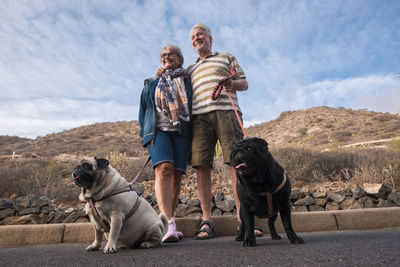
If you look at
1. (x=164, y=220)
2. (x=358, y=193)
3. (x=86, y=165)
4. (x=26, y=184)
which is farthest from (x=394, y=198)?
(x=26, y=184)

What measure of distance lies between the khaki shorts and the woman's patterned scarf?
0.25 m

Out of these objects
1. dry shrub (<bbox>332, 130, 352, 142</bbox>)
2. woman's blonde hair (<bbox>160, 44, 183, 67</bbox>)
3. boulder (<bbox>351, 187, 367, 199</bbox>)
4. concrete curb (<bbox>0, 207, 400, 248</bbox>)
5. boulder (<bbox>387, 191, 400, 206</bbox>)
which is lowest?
concrete curb (<bbox>0, 207, 400, 248</bbox>)

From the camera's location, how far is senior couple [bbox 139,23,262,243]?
3900mm

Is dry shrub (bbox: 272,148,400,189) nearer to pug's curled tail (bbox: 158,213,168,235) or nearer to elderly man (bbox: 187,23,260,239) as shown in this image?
elderly man (bbox: 187,23,260,239)

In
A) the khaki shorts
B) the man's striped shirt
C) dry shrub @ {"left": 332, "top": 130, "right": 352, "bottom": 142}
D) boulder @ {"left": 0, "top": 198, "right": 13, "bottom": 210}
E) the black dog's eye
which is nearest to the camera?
the black dog's eye

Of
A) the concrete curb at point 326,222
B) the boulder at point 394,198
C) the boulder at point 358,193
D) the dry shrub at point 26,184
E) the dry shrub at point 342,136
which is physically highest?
the dry shrub at point 342,136

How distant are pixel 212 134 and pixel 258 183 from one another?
1.44m

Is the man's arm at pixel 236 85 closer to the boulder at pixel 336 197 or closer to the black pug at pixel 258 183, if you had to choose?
the black pug at pixel 258 183

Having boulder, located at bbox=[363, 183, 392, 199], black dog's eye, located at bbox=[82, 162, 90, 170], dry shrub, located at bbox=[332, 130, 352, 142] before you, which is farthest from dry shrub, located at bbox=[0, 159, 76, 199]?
dry shrub, located at bbox=[332, 130, 352, 142]

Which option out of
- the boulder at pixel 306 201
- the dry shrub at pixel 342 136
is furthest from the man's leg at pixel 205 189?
the dry shrub at pixel 342 136

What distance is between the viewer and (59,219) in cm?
512

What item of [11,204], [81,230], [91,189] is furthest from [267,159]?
[11,204]

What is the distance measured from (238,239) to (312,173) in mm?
5531

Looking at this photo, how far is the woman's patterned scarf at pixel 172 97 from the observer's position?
399 centimetres
